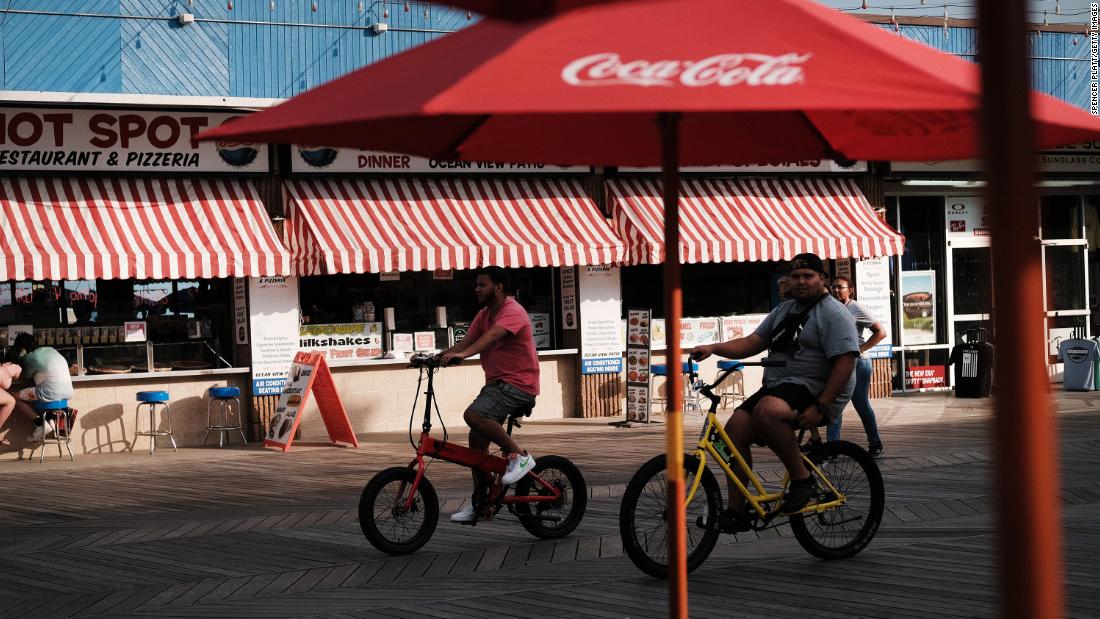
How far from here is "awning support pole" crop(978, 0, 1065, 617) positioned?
1.58 meters

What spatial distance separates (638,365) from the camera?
15727 millimetres

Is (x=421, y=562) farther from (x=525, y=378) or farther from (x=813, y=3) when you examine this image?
(x=813, y=3)

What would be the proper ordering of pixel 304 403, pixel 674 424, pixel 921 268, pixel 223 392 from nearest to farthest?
pixel 674 424 < pixel 304 403 < pixel 223 392 < pixel 921 268

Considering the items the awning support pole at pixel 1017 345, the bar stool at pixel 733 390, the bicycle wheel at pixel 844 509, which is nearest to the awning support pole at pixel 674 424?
the awning support pole at pixel 1017 345

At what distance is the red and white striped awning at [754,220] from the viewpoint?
16828 millimetres

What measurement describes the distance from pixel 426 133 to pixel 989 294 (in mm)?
3372

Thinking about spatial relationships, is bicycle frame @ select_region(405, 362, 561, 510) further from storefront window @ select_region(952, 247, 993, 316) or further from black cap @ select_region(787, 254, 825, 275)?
storefront window @ select_region(952, 247, 993, 316)

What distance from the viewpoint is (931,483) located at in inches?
394

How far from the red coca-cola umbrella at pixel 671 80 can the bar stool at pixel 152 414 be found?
1070 cm

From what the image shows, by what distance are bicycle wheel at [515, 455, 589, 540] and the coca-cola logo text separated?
4916 mm

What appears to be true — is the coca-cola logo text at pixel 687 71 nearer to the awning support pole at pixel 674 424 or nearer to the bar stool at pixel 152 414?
the awning support pole at pixel 674 424

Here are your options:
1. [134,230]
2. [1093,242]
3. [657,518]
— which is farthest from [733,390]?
[657,518]

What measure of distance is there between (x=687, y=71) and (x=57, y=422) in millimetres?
12013

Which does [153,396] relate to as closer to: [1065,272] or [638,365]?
[638,365]
